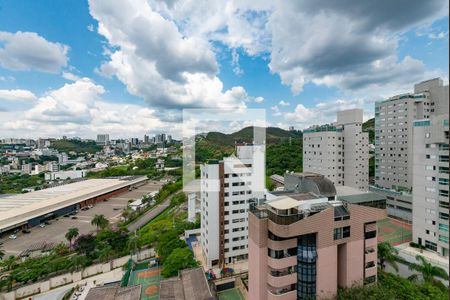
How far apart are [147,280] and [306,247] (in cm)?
675

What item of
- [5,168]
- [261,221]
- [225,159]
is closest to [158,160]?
[5,168]

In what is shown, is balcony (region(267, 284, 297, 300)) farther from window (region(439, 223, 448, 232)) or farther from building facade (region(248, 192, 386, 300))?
window (region(439, 223, 448, 232))

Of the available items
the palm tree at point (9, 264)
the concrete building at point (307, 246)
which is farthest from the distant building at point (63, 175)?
the concrete building at point (307, 246)

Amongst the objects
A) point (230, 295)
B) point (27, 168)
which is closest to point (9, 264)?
point (230, 295)

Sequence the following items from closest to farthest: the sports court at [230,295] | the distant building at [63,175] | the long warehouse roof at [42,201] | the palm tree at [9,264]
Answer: the sports court at [230,295] → the palm tree at [9,264] → the long warehouse roof at [42,201] → the distant building at [63,175]

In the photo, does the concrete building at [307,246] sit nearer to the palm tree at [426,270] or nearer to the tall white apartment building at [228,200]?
the palm tree at [426,270]

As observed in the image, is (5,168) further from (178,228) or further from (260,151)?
(260,151)

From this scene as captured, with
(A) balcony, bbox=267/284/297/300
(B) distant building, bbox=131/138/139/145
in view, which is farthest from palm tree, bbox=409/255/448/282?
(B) distant building, bbox=131/138/139/145

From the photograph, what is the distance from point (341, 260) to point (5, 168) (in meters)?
45.2

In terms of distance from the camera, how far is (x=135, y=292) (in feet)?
24.0

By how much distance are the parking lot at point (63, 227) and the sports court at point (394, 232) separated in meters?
16.1

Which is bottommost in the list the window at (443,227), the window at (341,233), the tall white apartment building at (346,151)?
the window at (443,227)

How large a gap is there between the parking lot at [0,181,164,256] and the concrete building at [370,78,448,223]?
18274mm

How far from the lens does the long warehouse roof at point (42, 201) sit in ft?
47.3
